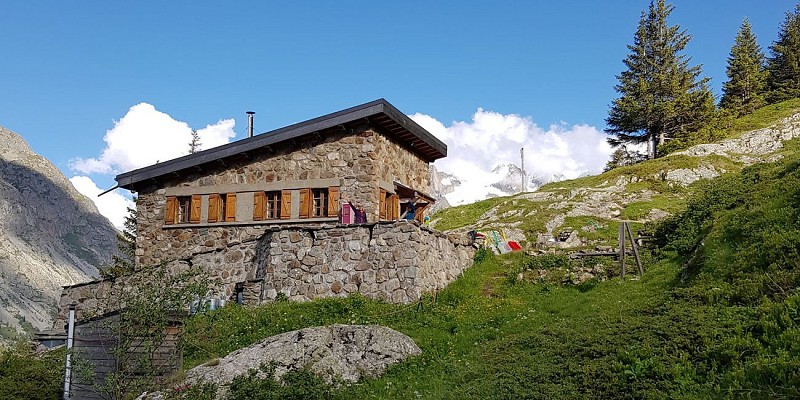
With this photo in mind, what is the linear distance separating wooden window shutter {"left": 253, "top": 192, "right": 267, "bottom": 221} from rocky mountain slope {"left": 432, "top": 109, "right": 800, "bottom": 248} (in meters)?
12.1

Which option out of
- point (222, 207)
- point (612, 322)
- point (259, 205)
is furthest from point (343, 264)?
point (612, 322)

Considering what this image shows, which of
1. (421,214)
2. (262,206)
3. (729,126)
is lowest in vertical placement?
(421,214)

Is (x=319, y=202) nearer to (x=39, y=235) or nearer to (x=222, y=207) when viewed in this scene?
(x=222, y=207)

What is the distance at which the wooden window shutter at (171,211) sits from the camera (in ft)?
85.5

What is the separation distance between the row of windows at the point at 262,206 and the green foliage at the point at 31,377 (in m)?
9.27

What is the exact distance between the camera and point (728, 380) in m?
9.18

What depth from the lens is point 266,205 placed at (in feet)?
81.8

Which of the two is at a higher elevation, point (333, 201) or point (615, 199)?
point (615, 199)

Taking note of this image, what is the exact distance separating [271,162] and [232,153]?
1.53 m

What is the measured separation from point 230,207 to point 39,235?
412 feet

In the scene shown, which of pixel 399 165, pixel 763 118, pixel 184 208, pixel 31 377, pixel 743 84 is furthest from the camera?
pixel 743 84

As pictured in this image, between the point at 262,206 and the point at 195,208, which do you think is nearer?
the point at 262,206

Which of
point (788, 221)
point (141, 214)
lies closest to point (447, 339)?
point (788, 221)

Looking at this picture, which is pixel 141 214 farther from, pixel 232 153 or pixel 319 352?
pixel 319 352
